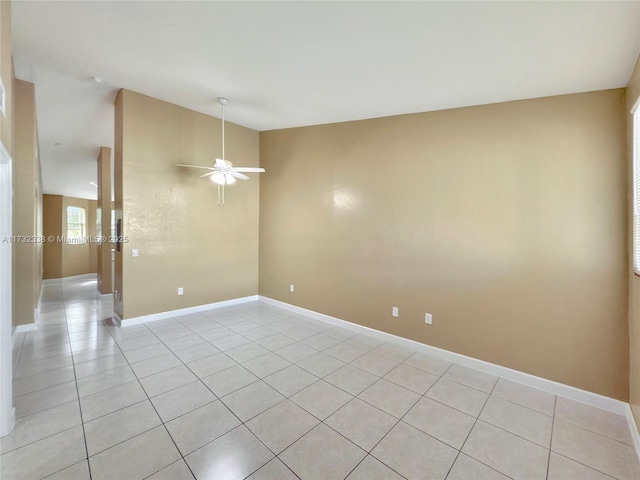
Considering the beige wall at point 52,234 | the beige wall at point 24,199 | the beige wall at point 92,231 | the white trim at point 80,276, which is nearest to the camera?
the beige wall at point 24,199

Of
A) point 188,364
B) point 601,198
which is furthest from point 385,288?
point 188,364

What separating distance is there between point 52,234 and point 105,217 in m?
5.21

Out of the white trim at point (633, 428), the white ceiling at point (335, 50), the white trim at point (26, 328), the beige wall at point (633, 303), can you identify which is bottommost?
the white trim at point (633, 428)

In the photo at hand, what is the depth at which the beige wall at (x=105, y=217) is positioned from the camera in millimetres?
6093

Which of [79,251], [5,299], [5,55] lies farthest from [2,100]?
[79,251]

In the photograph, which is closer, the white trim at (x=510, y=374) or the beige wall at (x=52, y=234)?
the white trim at (x=510, y=374)

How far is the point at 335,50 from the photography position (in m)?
2.51

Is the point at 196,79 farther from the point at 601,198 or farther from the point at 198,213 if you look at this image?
the point at 601,198

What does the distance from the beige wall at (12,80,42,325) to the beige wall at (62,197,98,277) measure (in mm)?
5625

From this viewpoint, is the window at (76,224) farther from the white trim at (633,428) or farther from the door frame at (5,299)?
the white trim at (633,428)

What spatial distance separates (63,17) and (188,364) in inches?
137

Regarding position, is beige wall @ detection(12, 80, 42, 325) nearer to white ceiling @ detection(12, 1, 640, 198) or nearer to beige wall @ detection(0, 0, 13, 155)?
white ceiling @ detection(12, 1, 640, 198)

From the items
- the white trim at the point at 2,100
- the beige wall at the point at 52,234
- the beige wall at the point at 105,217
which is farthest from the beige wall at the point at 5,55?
the beige wall at the point at 52,234

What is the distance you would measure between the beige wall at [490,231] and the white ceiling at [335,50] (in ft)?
1.17
